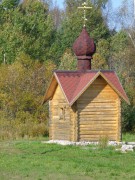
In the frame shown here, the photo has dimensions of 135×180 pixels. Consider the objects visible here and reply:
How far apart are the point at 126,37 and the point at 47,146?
34.7 meters

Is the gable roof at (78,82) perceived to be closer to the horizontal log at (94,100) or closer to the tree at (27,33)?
the horizontal log at (94,100)

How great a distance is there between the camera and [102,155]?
23.3 m

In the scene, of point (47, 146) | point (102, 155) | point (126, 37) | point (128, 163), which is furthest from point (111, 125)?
point (126, 37)

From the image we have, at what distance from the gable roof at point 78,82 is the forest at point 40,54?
6.00m

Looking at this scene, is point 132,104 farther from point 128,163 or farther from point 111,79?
point 128,163

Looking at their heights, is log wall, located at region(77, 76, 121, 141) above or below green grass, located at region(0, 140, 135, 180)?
above

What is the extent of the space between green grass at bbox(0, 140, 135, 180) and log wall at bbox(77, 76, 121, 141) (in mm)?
3528

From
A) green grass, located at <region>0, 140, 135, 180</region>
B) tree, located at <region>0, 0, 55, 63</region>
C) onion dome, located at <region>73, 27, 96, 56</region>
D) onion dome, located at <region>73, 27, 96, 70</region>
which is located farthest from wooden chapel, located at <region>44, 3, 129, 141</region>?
tree, located at <region>0, 0, 55, 63</region>

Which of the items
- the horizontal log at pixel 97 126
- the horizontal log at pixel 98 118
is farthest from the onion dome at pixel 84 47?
the horizontal log at pixel 97 126

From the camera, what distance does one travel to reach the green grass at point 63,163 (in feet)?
58.9

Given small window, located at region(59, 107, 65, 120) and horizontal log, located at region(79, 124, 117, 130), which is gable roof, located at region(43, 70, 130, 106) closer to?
small window, located at region(59, 107, 65, 120)

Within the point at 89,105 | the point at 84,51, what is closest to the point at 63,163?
the point at 89,105

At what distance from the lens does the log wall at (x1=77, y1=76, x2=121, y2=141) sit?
98.2 ft

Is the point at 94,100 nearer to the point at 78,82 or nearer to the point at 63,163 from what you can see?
the point at 78,82
